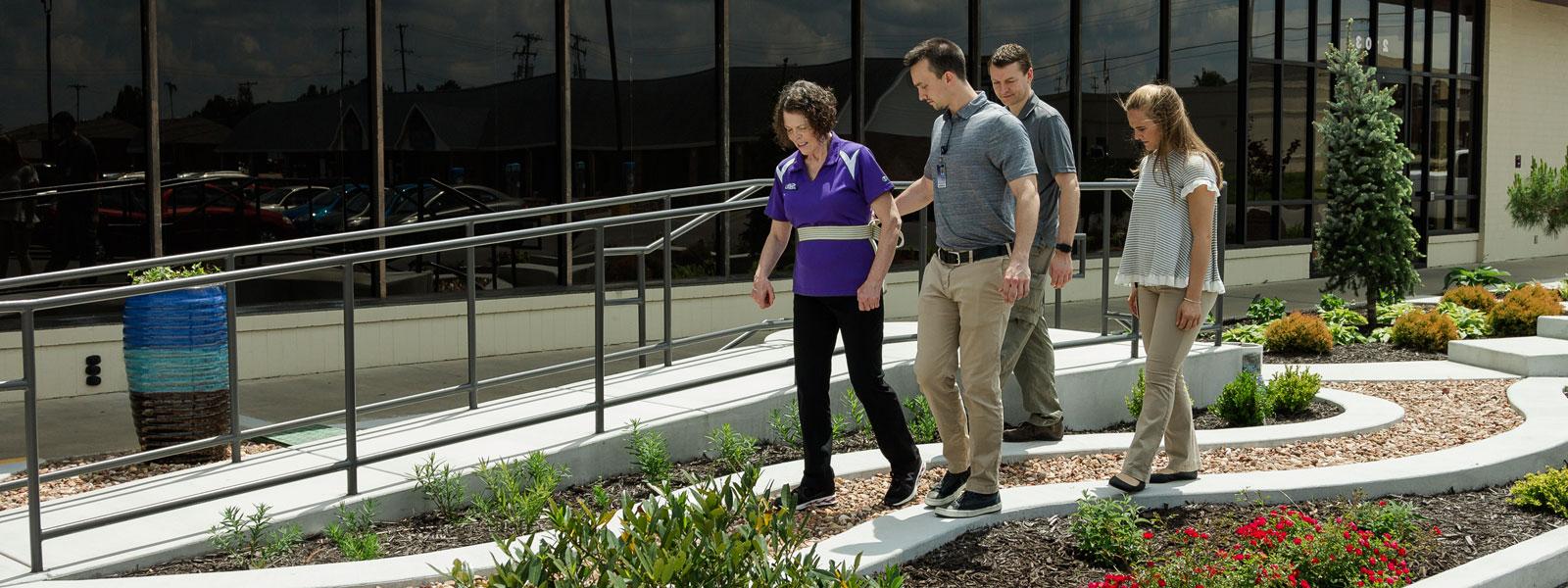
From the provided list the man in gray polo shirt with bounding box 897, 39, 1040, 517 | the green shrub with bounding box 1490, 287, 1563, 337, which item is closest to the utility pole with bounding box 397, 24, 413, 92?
the man in gray polo shirt with bounding box 897, 39, 1040, 517

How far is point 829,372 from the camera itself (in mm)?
5207

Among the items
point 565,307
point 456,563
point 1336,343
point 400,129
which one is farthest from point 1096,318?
point 456,563

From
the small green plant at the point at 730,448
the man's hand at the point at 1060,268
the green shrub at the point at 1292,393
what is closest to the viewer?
the man's hand at the point at 1060,268

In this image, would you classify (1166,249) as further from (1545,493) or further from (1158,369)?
(1545,493)

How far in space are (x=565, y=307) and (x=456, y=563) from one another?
836cm

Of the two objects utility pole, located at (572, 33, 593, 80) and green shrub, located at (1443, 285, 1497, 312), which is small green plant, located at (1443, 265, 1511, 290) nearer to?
green shrub, located at (1443, 285, 1497, 312)

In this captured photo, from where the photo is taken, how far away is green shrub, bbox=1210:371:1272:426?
285 inches

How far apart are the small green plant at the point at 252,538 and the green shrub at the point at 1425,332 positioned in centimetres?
901

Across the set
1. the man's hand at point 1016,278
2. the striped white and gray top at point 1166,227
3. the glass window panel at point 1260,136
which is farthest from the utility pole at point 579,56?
the glass window panel at point 1260,136

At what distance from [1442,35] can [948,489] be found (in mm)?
18733

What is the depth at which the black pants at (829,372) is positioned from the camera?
508 centimetres

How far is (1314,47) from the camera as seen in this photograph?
59.7 ft

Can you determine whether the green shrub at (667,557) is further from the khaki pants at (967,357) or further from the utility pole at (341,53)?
the utility pole at (341,53)

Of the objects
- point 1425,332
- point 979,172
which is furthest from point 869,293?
point 1425,332
